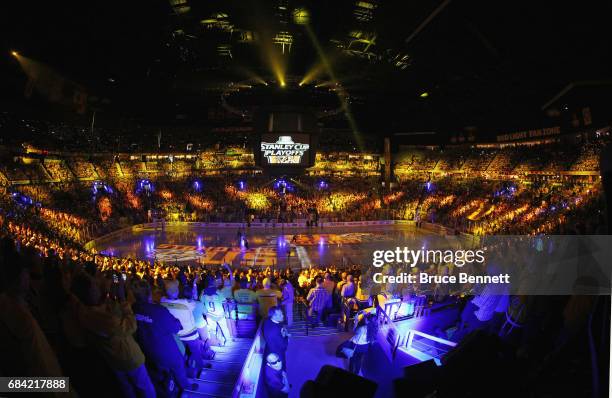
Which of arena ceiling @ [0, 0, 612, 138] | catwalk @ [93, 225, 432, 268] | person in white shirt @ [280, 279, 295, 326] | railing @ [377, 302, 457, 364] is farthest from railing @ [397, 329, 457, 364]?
catwalk @ [93, 225, 432, 268]

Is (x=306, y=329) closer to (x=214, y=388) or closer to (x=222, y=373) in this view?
(x=222, y=373)

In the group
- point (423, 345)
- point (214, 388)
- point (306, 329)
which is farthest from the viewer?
point (306, 329)

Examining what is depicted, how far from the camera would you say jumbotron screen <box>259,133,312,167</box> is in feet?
96.1

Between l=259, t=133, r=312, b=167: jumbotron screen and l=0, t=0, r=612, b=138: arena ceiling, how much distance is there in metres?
5.95

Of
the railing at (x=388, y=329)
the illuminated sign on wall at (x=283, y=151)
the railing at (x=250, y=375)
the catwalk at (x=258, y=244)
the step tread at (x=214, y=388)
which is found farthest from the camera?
the illuminated sign on wall at (x=283, y=151)

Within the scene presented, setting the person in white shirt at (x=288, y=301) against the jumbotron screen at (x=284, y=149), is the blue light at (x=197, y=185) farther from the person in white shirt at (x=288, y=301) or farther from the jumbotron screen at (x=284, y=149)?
the person in white shirt at (x=288, y=301)

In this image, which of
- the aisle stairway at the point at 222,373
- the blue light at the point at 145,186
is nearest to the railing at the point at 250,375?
the aisle stairway at the point at 222,373

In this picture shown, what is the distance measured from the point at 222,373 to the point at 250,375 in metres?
0.81

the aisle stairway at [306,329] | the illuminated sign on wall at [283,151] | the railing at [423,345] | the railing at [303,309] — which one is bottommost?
the aisle stairway at [306,329]

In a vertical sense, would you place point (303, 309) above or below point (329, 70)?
below

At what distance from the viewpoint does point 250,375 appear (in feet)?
14.5

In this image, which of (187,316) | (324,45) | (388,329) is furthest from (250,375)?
(324,45)

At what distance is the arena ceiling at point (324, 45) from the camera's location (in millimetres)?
12672

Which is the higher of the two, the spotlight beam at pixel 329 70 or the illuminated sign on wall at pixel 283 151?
the spotlight beam at pixel 329 70
